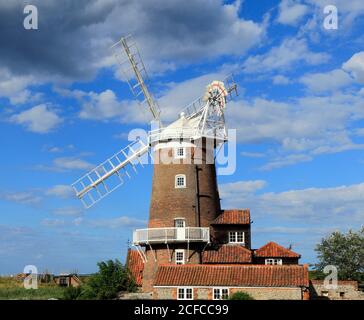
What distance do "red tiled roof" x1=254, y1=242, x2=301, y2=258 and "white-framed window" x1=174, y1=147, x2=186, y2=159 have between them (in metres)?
9.71

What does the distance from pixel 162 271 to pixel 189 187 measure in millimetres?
7171

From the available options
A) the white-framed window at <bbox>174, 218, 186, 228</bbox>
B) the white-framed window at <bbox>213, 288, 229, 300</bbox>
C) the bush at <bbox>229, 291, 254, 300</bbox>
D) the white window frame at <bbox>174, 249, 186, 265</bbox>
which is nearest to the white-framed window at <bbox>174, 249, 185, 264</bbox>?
the white window frame at <bbox>174, 249, 186, 265</bbox>

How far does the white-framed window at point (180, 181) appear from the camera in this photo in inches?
1768

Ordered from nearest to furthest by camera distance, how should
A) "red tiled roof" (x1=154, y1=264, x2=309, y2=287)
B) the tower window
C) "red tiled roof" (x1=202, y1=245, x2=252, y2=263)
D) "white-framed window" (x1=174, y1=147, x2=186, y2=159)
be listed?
"red tiled roof" (x1=154, y1=264, x2=309, y2=287), "red tiled roof" (x1=202, y1=245, x2=252, y2=263), "white-framed window" (x1=174, y1=147, x2=186, y2=159), the tower window

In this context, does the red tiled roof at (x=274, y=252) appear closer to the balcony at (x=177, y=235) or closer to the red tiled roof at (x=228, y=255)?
the red tiled roof at (x=228, y=255)

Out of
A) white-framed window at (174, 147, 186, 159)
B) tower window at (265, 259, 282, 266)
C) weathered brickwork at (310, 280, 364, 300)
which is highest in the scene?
white-framed window at (174, 147, 186, 159)

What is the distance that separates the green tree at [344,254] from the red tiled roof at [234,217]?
16.2m

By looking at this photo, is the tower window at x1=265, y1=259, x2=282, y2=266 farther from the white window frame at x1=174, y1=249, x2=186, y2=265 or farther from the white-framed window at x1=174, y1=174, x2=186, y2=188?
the white-framed window at x1=174, y1=174, x2=186, y2=188

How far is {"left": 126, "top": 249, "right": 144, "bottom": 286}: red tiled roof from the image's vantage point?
48031 millimetres

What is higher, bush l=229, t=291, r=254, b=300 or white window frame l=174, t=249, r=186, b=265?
white window frame l=174, t=249, r=186, b=265

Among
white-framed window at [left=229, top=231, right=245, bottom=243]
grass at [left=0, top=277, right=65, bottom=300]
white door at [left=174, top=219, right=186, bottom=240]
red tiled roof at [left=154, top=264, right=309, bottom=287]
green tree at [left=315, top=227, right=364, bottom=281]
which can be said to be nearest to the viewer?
red tiled roof at [left=154, top=264, right=309, bottom=287]

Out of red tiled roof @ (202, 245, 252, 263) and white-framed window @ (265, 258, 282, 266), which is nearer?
red tiled roof @ (202, 245, 252, 263)

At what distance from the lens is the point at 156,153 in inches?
1828
